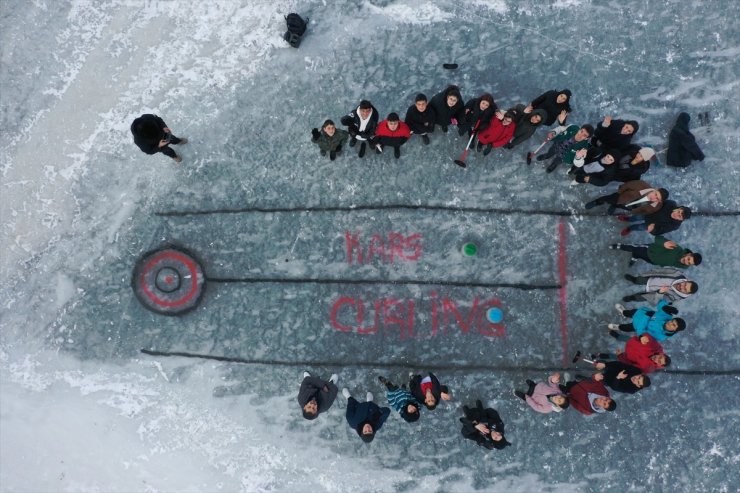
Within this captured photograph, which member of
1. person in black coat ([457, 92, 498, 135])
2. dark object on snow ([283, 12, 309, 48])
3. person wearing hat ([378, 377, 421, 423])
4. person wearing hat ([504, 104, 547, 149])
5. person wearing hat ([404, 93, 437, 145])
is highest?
dark object on snow ([283, 12, 309, 48])

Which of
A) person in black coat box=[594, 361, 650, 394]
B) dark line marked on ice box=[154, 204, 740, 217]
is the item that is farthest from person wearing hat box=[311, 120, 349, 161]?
person in black coat box=[594, 361, 650, 394]

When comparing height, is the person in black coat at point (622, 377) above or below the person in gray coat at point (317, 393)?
above

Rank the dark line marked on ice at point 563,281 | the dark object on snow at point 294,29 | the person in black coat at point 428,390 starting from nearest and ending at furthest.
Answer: the person in black coat at point 428,390 → the dark object on snow at point 294,29 → the dark line marked on ice at point 563,281

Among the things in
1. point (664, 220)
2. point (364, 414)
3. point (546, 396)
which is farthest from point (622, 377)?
point (364, 414)

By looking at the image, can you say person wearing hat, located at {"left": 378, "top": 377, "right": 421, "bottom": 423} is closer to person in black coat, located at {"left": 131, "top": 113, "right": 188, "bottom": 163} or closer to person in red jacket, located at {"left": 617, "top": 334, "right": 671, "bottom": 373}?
person in red jacket, located at {"left": 617, "top": 334, "right": 671, "bottom": 373}

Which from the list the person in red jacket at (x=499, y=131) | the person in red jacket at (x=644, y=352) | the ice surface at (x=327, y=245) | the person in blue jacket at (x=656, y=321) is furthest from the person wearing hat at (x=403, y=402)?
the person in red jacket at (x=499, y=131)

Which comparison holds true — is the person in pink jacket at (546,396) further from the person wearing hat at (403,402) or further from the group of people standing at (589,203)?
the person wearing hat at (403,402)
